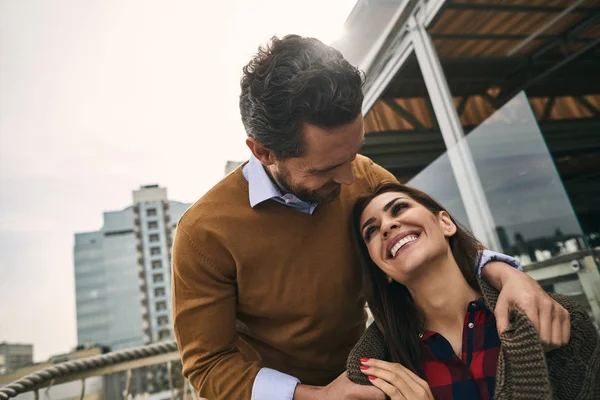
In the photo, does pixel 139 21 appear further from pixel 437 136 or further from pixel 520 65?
pixel 520 65

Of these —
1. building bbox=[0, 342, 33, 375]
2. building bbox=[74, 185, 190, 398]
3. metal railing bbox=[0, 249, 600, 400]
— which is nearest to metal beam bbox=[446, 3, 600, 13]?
metal railing bbox=[0, 249, 600, 400]

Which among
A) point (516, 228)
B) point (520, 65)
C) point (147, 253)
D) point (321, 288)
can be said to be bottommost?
point (321, 288)

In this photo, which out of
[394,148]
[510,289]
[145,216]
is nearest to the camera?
[510,289]

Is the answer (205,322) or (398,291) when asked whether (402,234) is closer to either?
(398,291)

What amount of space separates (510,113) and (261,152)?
62.1 inches

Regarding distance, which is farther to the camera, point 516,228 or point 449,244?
point 516,228

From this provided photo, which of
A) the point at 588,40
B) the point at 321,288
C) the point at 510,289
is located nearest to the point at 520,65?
the point at 588,40

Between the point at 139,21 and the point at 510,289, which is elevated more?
the point at 139,21

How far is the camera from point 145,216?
5806 centimetres

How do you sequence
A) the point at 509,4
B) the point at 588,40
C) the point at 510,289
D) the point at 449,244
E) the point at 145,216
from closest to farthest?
the point at 510,289 < the point at 449,244 < the point at 588,40 < the point at 509,4 < the point at 145,216

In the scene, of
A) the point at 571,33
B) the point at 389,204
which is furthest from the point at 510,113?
the point at 389,204

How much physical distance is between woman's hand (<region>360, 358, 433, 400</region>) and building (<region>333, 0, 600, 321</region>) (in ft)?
4.49

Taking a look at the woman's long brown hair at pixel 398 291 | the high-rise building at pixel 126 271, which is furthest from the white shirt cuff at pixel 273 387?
the high-rise building at pixel 126 271

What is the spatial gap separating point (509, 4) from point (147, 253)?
205 feet
